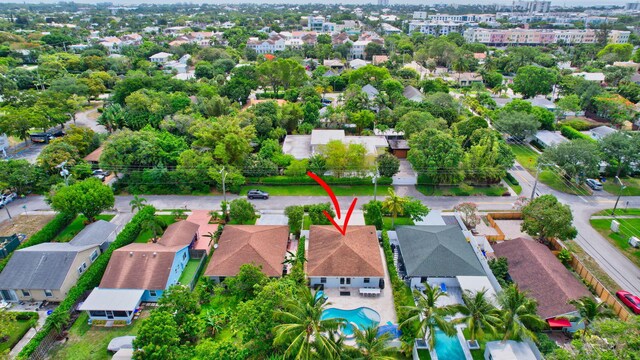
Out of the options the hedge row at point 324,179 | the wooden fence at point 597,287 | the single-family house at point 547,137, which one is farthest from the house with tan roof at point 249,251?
the single-family house at point 547,137

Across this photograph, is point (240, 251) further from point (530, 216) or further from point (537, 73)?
point (537, 73)

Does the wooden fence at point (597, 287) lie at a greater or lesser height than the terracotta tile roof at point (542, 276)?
lesser

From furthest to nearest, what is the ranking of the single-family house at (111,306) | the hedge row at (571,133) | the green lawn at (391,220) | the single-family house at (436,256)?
the hedge row at (571,133) < the green lawn at (391,220) < the single-family house at (436,256) < the single-family house at (111,306)

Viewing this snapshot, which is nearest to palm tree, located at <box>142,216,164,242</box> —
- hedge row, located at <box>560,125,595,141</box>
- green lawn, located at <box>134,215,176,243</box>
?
green lawn, located at <box>134,215,176,243</box>

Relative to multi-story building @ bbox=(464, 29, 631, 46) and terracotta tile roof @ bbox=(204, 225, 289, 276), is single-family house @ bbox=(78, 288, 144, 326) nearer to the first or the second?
terracotta tile roof @ bbox=(204, 225, 289, 276)

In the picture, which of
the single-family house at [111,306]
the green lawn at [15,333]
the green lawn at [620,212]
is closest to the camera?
the green lawn at [15,333]

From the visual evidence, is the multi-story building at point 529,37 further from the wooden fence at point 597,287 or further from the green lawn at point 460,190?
the wooden fence at point 597,287

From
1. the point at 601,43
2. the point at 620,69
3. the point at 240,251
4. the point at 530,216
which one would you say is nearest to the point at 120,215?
the point at 240,251
